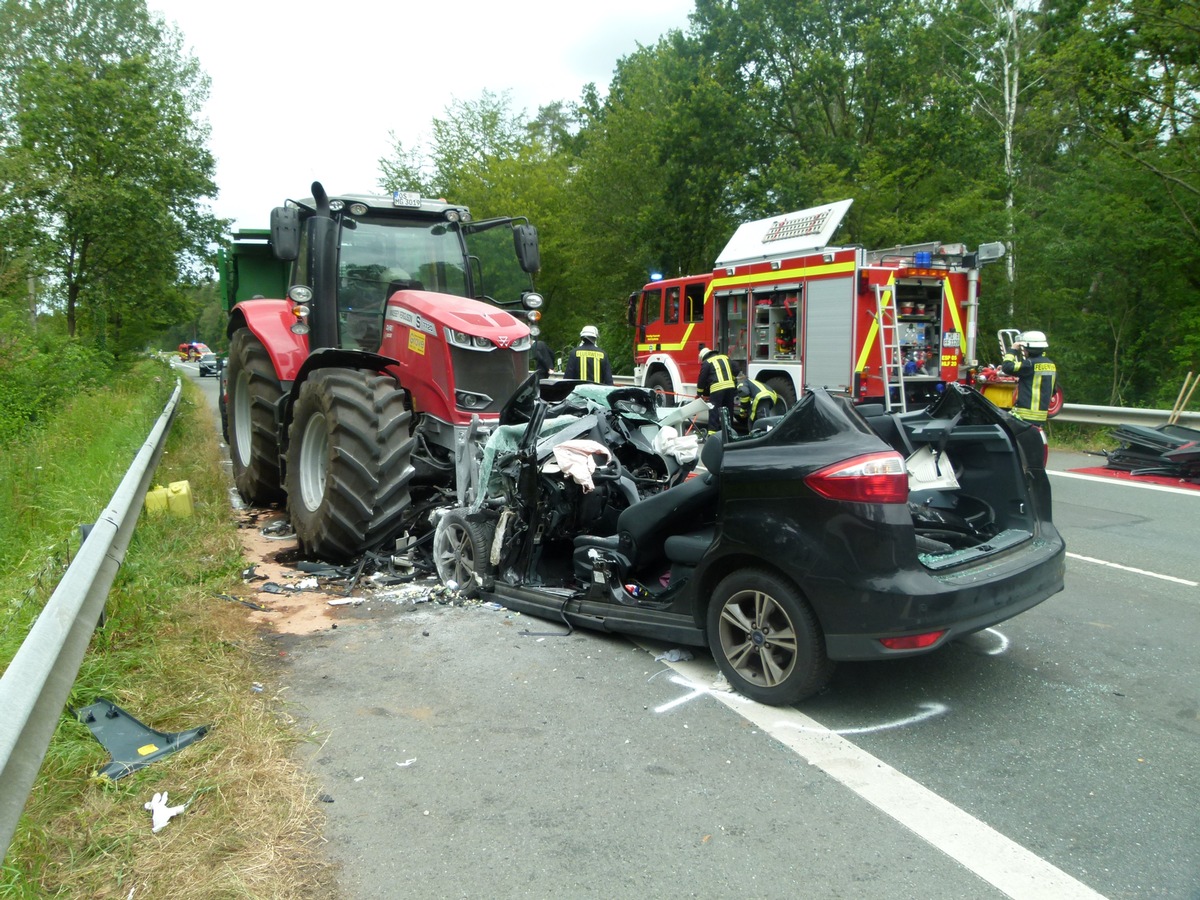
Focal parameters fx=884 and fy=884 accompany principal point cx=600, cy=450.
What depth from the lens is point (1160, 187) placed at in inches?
672

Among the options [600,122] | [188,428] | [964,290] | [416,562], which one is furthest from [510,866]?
[600,122]

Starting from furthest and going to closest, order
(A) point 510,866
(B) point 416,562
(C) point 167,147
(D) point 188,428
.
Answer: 1. (C) point 167,147
2. (D) point 188,428
3. (B) point 416,562
4. (A) point 510,866

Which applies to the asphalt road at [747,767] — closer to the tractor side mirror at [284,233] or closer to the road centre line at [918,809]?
the road centre line at [918,809]

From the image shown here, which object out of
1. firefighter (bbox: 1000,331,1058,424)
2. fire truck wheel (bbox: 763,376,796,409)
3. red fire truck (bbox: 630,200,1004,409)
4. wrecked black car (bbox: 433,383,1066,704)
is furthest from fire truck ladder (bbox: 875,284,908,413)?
wrecked black car (bbox: 433,383,1066,704)

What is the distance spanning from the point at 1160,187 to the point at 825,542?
17534 millimetres

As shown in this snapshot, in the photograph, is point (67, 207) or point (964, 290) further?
point (67, 207)

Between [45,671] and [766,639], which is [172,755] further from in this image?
[766,639]

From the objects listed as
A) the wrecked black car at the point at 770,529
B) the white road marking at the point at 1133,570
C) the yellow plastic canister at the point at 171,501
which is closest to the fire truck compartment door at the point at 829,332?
the white road marking at the point at 1133,570

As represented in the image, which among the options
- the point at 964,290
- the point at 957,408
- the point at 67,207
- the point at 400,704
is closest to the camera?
the point at 400,704

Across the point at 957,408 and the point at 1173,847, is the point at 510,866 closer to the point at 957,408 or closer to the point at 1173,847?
the point at 1173,847

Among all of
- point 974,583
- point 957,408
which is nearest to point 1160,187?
point 957,408

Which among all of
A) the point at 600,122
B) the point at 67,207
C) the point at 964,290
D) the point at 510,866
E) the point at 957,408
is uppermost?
the point at 600,122

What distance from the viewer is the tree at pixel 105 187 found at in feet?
59.9

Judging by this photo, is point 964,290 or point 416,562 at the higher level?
point 964,290
